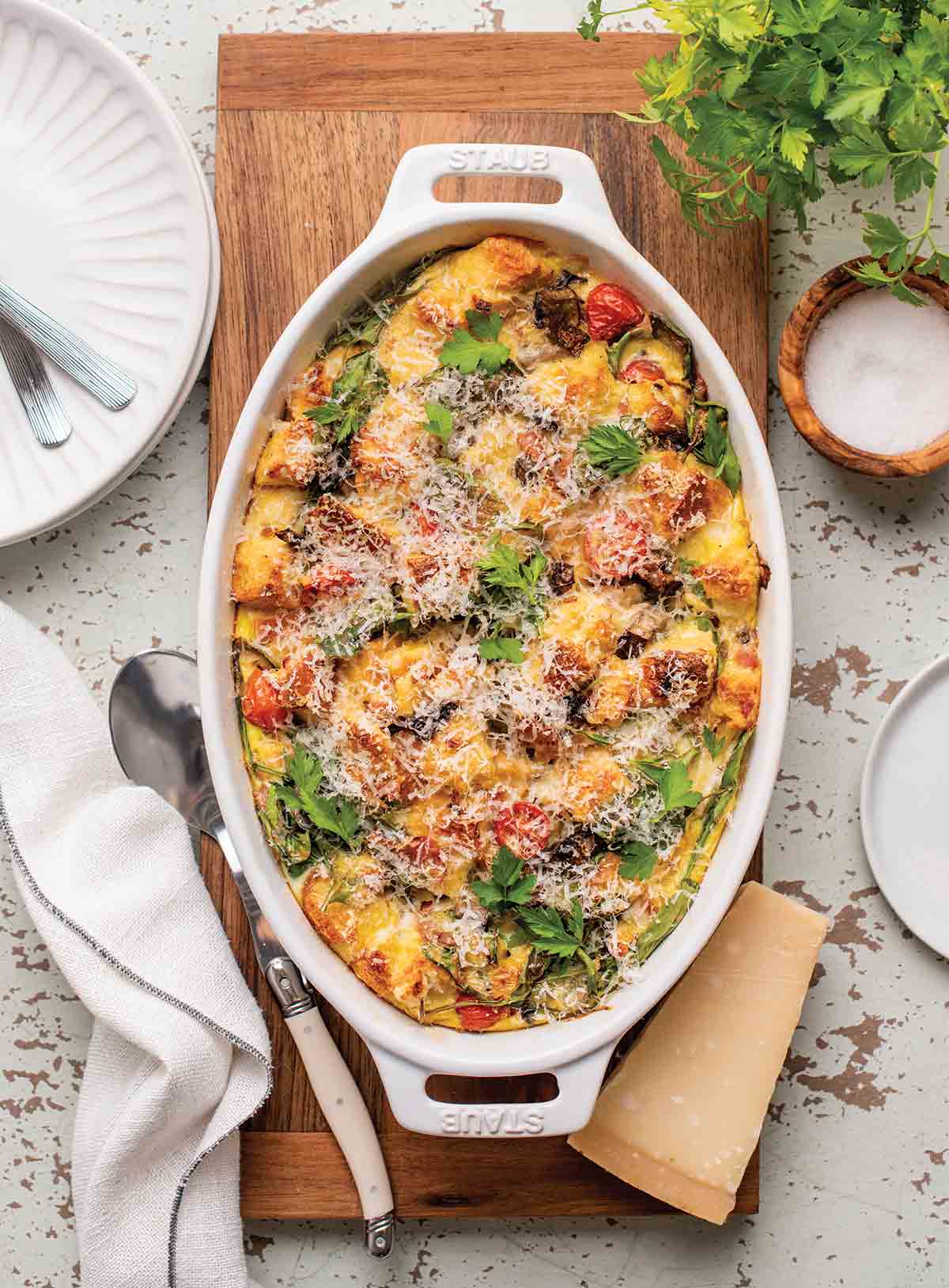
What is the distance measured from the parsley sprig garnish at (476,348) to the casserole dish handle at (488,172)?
0.20 meters

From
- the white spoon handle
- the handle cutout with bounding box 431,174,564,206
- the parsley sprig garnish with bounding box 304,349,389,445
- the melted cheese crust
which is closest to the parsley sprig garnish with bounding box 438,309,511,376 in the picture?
the melted cheese crust

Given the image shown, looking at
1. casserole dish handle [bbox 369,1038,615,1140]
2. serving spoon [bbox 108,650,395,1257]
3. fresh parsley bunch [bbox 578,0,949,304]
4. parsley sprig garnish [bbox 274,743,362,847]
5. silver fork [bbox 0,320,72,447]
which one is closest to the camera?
fresh parsley bunch [bbox 578,0,949,304]

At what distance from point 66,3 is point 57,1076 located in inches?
90.5

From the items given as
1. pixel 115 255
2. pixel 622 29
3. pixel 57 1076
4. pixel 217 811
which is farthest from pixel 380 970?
pixel 622 29

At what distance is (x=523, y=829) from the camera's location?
218 centimetres

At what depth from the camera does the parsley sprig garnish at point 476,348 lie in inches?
86.7

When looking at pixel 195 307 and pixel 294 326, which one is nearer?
pixel 294 326

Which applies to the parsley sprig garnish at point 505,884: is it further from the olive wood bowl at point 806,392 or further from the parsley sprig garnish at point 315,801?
the olive wood bowl at point 806,392

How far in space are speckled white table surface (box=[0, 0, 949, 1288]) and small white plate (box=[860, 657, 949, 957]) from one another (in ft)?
0.16

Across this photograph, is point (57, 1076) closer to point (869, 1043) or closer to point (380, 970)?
point (380, 970)

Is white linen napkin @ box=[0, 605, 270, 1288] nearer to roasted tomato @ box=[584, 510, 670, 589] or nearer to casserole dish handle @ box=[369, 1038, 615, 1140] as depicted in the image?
casserole dish handle @ box=[369, 1038, 615, 1140]

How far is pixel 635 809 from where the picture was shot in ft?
7.18

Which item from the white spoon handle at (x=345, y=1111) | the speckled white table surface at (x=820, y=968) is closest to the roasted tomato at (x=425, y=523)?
the speckled white table surface at (x=820, y=968)

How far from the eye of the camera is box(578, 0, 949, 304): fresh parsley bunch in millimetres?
2008
